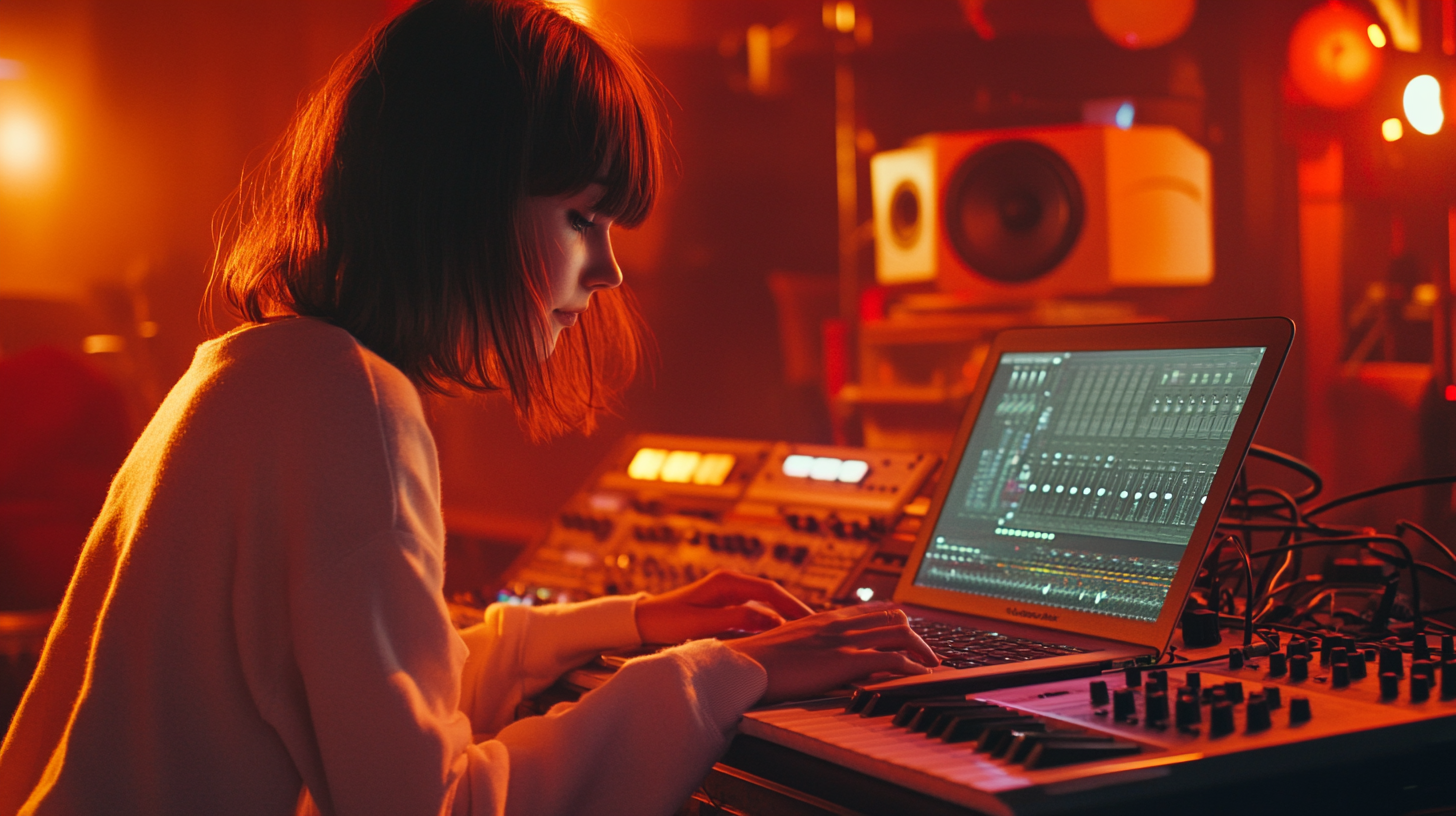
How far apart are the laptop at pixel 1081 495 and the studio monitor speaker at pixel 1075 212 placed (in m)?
0.73

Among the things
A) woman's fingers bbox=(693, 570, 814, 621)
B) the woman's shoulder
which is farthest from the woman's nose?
woman's fingers bbox=(693, 570, 814, 621)

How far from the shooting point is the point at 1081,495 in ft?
3.47

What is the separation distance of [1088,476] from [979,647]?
198mm

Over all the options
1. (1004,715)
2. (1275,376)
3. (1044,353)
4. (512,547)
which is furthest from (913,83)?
(1004,715)

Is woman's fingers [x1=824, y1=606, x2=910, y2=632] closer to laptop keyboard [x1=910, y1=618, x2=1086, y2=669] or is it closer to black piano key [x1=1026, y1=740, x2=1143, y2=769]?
laptop keyboard [x1=910, y1=618, x2=1086, y2=669]

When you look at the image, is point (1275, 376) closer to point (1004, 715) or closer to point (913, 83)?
point (1004, 715)

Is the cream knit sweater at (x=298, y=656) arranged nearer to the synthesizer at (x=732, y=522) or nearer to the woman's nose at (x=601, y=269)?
the woman's nose at (x=601, y=269)

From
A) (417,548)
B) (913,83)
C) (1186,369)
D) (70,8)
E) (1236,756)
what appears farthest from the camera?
(913,83)

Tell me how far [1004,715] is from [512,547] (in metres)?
2.05

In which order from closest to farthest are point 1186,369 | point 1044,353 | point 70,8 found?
point 1186,369, point 1044,353, point 70,8

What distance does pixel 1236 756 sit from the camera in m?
0.67

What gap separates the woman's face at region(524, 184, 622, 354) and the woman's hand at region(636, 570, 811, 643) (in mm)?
Result: 289

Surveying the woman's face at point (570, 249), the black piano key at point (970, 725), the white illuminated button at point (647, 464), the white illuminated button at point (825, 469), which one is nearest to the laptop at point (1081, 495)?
the black piano key at point (970, 725)

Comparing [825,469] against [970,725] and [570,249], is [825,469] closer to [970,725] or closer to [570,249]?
[570,249]
